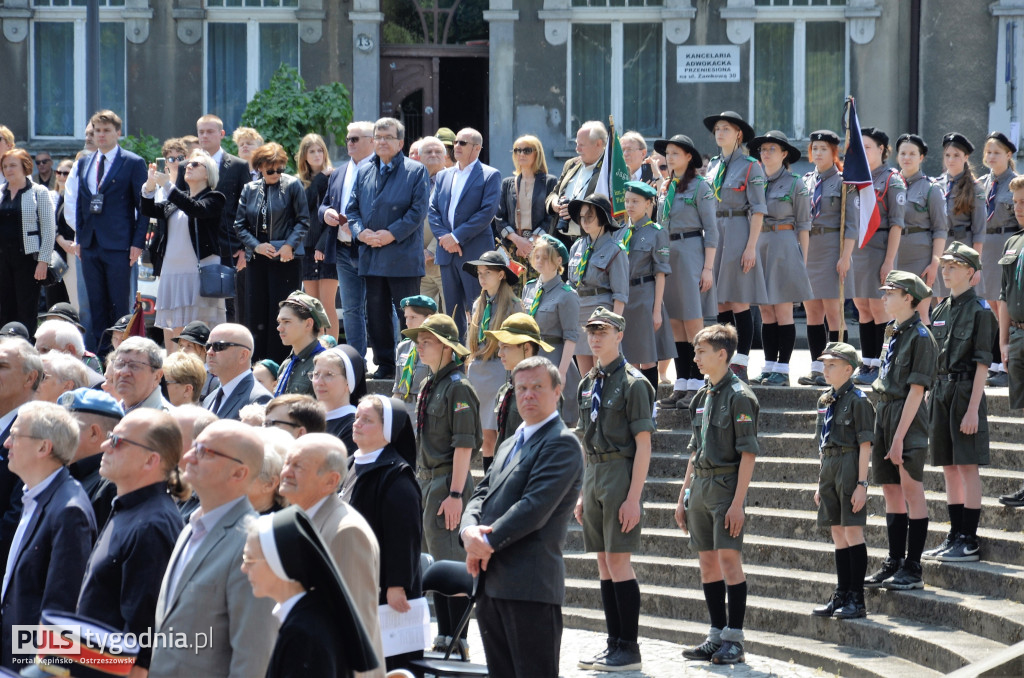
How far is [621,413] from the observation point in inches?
343

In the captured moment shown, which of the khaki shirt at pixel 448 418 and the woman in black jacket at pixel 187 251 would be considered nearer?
the khaki shirt at pixel 448 418

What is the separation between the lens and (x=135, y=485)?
216 inches

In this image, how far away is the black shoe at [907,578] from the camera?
9.27 m

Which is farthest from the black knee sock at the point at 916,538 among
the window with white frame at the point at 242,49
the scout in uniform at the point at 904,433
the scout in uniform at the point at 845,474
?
the window with white frame at the point at 242,49

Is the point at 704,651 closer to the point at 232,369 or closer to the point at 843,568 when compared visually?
the point at 843,568

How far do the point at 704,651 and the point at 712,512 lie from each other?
0.88 metres

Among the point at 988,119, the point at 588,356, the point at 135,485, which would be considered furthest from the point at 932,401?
the point at 988,119

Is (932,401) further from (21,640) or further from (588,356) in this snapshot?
(21,640)

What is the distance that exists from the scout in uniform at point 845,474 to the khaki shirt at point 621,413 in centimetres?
126

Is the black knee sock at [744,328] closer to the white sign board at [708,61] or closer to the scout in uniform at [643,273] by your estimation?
the scout in uniform at [643,273]

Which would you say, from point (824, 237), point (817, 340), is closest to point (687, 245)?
point (824, 237)

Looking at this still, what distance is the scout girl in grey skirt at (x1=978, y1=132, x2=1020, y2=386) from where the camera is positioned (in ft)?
40.0

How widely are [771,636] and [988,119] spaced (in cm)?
1219

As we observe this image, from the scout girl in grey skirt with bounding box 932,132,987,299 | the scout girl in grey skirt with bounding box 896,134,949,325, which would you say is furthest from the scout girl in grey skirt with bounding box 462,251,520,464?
the scout girl in grey skirt with bounding box 932,132,987,299
